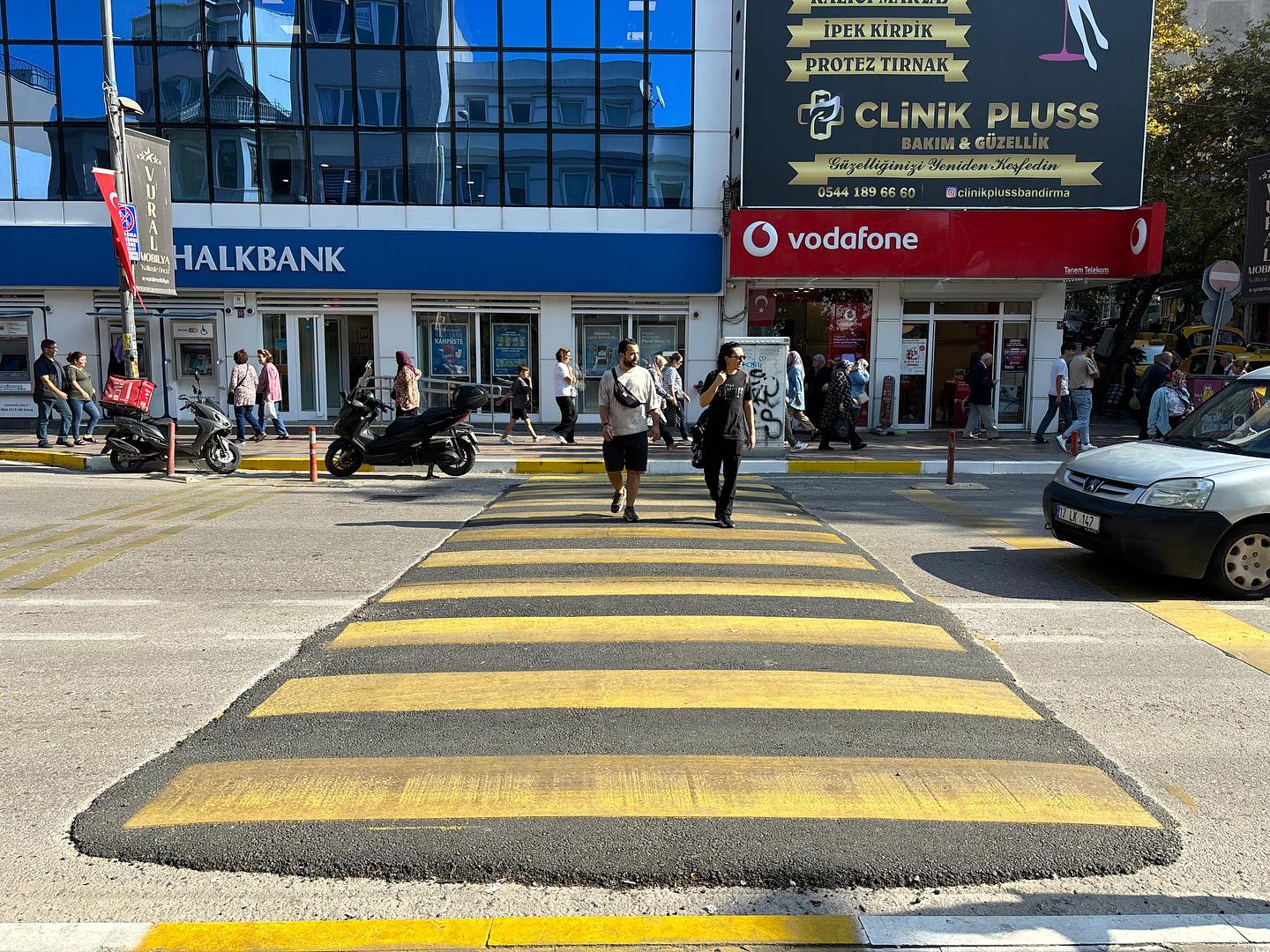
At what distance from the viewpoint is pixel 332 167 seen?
21.0m

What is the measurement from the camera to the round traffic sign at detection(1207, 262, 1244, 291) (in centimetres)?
1585

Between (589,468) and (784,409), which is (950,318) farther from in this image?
(589,468)

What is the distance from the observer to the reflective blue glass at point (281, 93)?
824 inches

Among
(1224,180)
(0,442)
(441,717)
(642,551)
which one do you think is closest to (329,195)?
(0,442)

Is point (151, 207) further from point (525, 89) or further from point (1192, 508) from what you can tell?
point (1192, 508)

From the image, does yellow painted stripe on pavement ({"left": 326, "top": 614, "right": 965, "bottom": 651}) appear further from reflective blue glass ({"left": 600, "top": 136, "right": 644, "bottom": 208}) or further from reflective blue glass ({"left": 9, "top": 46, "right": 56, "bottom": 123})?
reflective blue glass ({"left": 9, "top": 46, "right": 56, "bottom": 123})

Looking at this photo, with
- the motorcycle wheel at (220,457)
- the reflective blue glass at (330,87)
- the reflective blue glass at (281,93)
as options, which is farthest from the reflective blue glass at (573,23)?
the motorcycle wheel at (220,457)

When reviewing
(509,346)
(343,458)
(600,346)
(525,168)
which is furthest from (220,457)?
(525,168)

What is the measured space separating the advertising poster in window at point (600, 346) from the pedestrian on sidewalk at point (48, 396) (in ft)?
33.8

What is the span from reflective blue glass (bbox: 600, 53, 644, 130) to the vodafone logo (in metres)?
3.65

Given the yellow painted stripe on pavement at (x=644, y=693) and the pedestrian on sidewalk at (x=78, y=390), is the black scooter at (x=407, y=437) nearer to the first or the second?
the pedestrian on sidewalk at (x=78, y=390)

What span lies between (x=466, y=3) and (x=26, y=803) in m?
20.6

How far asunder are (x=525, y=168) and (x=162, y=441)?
407 inches

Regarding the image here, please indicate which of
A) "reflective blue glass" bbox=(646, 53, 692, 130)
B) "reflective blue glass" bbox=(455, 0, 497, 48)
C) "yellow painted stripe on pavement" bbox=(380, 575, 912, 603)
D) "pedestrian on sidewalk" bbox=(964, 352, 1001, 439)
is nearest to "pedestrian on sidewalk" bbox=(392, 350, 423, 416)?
"reflective blue glass" bbox=(455, 0, 497, 48)
